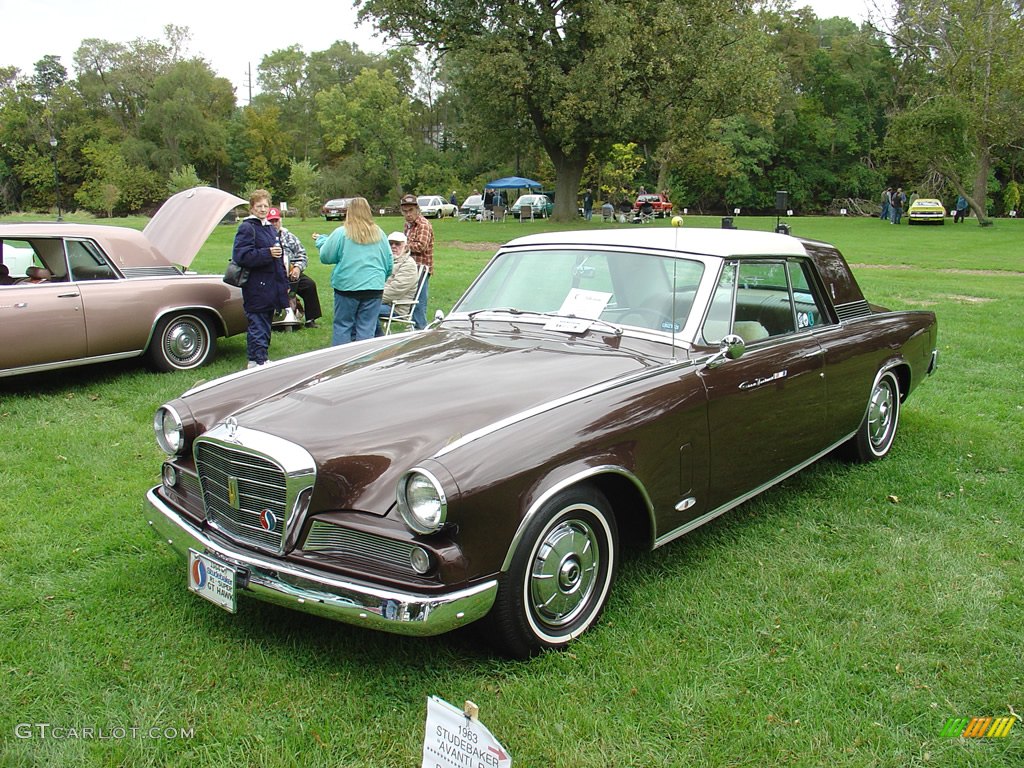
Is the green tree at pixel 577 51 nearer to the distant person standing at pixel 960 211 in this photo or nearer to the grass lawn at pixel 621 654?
the distant person standing at pixel 960 211

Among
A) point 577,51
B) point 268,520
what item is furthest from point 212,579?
point 577,51

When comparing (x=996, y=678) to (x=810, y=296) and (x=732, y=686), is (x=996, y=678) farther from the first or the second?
(x=810, y=296)

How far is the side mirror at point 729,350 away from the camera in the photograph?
391 cm

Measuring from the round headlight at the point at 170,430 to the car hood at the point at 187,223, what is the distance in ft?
15.4

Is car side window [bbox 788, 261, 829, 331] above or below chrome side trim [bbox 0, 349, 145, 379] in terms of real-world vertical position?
above

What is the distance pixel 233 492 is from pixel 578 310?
6.62ft

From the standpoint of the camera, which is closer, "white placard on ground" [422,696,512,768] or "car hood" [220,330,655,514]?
"white placard on ground" [422,696,512,768]

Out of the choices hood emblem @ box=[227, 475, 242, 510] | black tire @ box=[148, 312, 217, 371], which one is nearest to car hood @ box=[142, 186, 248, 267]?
black tire @ box=[148, 312, 217, 371]

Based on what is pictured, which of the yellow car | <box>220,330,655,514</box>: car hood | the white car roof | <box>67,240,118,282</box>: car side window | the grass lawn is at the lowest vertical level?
the grass lawn

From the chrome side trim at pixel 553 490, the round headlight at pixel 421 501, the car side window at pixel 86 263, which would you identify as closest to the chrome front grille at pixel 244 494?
the round headlight at pixel 421 501

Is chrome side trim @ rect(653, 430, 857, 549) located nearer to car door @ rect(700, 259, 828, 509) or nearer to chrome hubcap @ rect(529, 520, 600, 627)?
car door @ rect(700, 259, 828, 509)

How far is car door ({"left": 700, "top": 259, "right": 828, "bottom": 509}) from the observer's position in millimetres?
3896

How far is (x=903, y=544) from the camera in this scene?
13.8 feet

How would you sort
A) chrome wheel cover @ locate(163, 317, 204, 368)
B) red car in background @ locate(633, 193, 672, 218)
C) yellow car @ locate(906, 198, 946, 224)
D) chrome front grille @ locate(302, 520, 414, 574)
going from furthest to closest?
red car in background @ locate(633, 193, 672, 218)
yellow car @ locate(906, 198, 946, 224)
chrome wheel cover @ locate(163, 317, 204, 368)
chrome front grille @ locate(302, 520, 414, 574)
